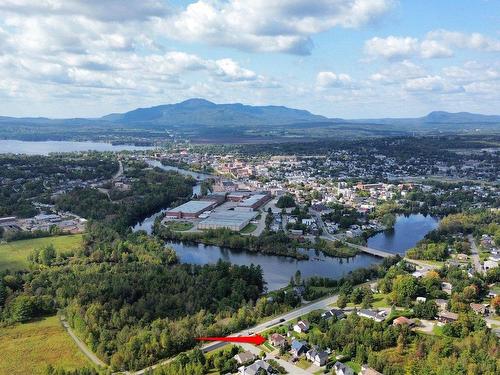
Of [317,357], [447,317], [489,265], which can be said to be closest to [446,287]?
[447,317]

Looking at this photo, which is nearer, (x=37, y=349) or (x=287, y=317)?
(x=37, y=349)

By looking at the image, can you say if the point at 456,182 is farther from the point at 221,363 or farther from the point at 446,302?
the point at 221,363

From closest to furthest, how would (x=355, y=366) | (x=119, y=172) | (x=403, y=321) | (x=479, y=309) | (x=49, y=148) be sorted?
1. (x=355, y=366)
2. (x=403, y=321)
3. (x=479, y=309)
4. (x=119, y=172)
5. (x=49, y=148)

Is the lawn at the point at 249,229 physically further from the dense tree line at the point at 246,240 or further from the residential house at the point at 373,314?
the residential house at the point at 373,314

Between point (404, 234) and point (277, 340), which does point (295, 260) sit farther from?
point (277, 340)

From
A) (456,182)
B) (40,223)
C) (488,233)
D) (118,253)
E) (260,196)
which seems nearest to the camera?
(118,253)

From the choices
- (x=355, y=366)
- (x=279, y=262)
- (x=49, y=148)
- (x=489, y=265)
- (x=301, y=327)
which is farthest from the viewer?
(x=49, y=148)

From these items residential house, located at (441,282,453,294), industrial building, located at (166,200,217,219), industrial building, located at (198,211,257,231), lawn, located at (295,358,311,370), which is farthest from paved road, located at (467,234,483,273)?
industrial building, located at (166,200,217,219)

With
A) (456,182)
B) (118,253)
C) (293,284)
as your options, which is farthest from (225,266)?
(456,182)
